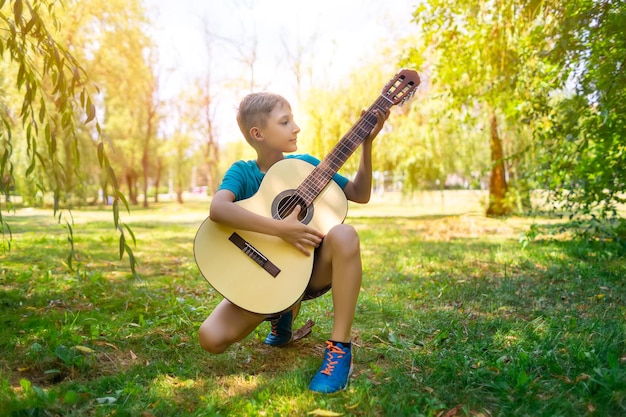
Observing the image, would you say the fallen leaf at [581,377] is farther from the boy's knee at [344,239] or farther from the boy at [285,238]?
the boy's knee at [344,239]

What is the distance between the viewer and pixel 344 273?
7.27 ft

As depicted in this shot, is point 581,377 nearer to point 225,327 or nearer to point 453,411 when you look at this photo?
point 453,411

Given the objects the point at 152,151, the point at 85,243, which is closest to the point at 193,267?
the point at 85,243

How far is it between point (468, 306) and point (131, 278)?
3.13 m

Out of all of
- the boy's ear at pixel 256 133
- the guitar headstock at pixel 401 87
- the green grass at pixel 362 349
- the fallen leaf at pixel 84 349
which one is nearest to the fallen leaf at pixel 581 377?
the green grass at pixel 362 349

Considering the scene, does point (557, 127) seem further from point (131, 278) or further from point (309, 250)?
point (131, 278)

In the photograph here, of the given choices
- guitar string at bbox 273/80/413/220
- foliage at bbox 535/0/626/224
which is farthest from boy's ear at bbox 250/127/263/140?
foliage at bbox 535/0/626/224

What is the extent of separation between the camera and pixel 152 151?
2681 cm

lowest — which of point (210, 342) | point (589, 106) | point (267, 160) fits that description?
point (210, 342)

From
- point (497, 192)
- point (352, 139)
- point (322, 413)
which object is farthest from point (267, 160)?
point (497, 192)

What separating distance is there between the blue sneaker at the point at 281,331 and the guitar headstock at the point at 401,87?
1338 mm

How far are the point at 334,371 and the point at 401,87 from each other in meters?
1.52

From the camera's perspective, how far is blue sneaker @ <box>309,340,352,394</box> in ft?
6.70

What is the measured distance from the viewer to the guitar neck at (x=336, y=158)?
7.82 feet
